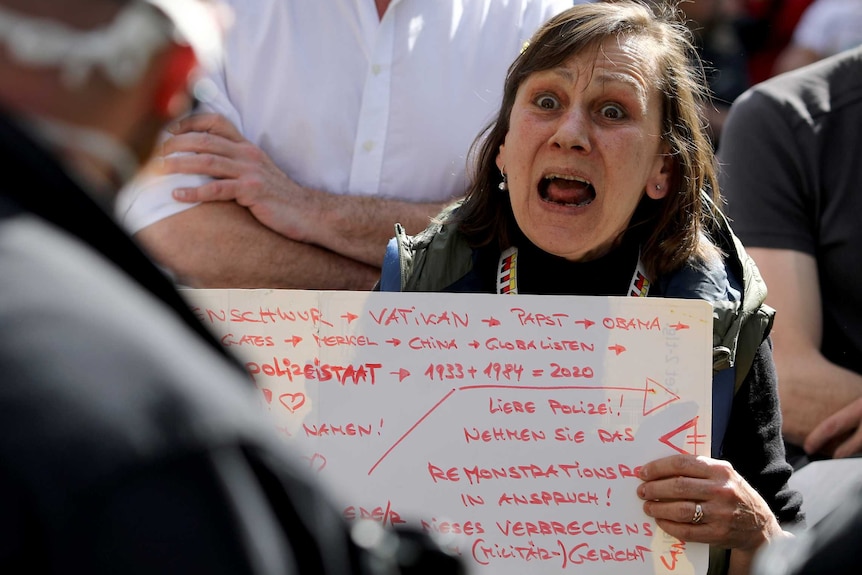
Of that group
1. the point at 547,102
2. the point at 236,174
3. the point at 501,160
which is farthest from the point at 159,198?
the point at 547,102

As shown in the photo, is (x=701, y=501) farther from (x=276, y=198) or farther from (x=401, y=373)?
(x=276, y=198)

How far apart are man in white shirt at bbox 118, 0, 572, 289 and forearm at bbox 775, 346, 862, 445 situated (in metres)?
0.98

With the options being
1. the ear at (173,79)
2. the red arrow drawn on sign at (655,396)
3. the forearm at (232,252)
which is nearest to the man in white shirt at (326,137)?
the forearm at (232,252)

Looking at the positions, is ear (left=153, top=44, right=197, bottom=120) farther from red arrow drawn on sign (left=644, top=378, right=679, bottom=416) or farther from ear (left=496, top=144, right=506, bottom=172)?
ear (left=496, top=144, right=506, bottom=172)

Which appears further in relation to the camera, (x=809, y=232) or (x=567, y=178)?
(x=809, y=232)

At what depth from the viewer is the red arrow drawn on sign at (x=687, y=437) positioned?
189 centimetres

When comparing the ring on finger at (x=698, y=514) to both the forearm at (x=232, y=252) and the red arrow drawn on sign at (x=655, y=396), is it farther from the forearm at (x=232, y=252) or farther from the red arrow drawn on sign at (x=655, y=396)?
the forearm at (x=232, y=252)

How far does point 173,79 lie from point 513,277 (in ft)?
4.38

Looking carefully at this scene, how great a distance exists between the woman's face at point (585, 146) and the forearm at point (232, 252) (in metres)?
0.59

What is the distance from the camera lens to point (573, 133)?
2.09 meters

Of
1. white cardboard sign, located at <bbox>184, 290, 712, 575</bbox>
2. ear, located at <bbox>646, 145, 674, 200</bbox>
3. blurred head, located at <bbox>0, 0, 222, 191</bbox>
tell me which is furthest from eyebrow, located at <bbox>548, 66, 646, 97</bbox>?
blurred head, located at <bbox>0, 0, 222, 191</bbox>

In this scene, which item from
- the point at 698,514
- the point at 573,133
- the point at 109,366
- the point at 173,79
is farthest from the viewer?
the point at 573,133

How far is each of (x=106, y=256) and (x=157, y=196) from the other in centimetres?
174

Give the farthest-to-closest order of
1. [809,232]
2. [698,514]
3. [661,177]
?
1. [809,232]
2. [661,177]
3. [698,514]
